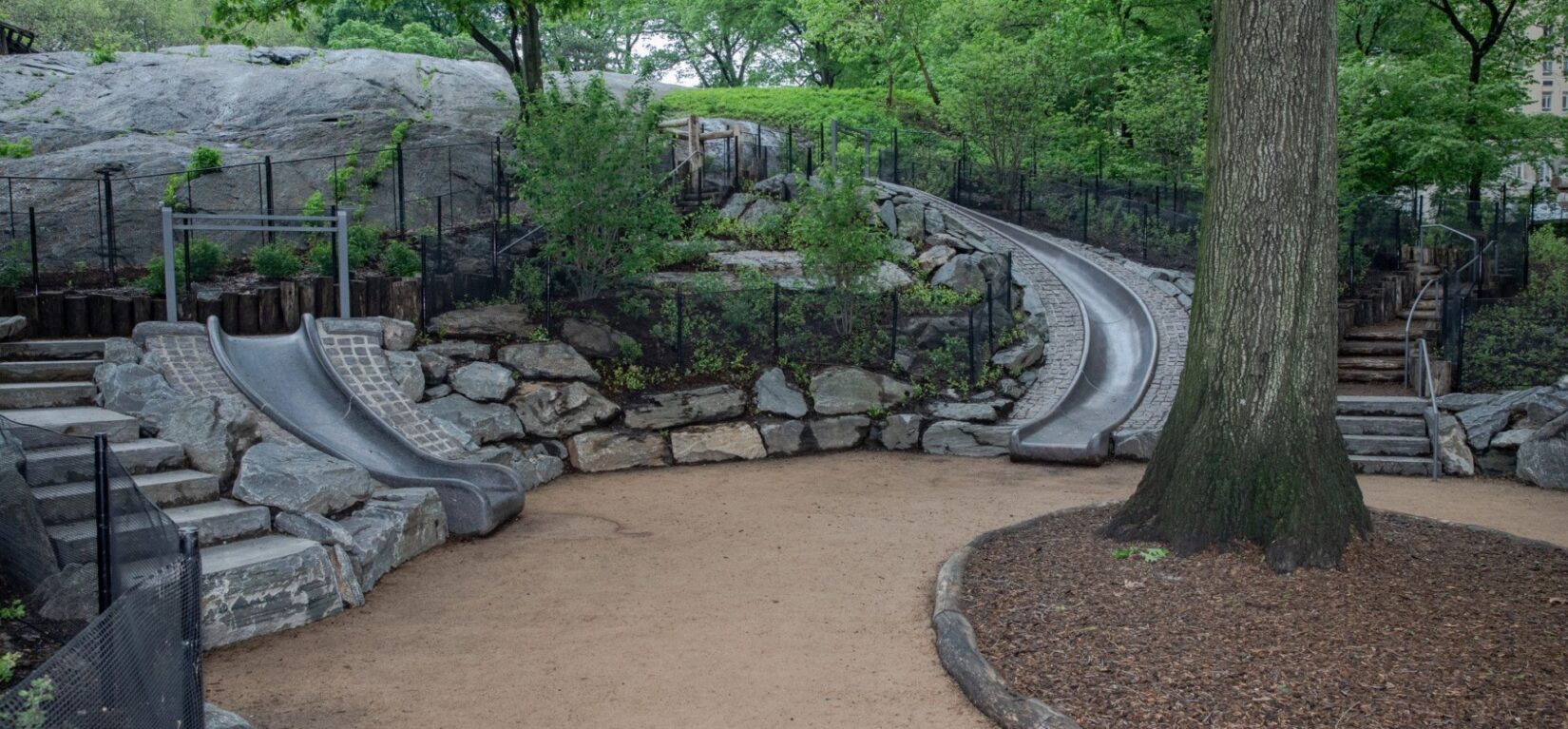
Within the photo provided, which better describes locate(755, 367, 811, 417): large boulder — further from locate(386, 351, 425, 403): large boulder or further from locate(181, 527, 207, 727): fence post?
locate(181, 527, 207, 727): fence post

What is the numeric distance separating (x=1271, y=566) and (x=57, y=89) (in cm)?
1942

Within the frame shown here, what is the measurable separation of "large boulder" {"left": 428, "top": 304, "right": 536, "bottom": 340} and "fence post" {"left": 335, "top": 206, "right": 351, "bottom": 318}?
968mm

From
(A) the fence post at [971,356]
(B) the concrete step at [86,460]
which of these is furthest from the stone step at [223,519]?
(A) the fence post at [971,356]

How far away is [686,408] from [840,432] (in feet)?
6.24

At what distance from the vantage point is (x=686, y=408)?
11938 millimetres

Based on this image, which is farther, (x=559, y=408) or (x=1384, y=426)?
(x=1384, y=426)

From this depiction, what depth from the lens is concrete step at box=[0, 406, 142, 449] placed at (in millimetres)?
7715

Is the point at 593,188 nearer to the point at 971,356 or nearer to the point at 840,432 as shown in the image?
the point at 840,432

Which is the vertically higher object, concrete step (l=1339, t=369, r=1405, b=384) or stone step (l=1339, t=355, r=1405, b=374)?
stone step (l=1339, t=355, r=1405, b=374)

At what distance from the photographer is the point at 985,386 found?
13555 mm

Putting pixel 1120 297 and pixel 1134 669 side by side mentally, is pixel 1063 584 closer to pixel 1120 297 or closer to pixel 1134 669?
pixel 1134 669

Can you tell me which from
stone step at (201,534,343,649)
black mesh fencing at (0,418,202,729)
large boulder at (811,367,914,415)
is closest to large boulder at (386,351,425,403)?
stone step at (201,534,343,649)

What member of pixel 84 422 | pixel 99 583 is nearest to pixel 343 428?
pixel 84 422

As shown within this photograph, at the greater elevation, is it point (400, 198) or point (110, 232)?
point (400, 198)
